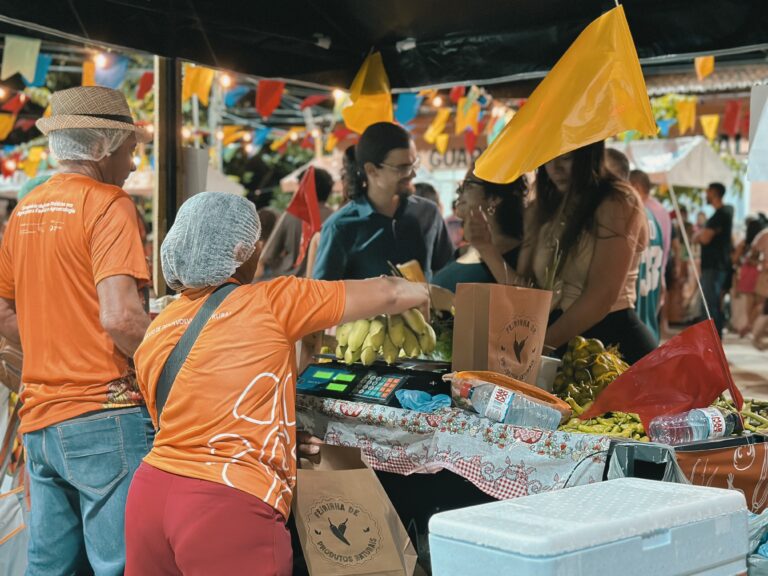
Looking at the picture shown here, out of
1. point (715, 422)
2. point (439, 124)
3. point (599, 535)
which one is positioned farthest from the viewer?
point (439, 124)

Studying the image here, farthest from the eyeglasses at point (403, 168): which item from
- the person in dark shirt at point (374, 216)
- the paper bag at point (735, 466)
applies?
the paper bag at point (735, 466)

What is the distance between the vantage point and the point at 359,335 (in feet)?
11.4

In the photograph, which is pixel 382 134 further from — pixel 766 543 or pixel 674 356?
pixel 766 543

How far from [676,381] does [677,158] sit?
431 inches

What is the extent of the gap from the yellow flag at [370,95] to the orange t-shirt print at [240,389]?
285cm

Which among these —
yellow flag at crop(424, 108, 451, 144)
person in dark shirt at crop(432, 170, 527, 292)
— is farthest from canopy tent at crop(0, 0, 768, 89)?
yellow flag at crop(424, 108, 451, 144)

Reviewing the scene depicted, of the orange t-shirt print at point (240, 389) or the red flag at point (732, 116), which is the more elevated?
the red flag at point (732, 116)

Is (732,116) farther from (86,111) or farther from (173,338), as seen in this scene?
(173,338)

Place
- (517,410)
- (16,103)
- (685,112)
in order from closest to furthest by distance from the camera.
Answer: (517,410) → (16,103) → (685,112)

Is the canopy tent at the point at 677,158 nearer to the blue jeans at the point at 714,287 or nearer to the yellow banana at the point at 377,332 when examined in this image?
the blue jeans at the point at 714,287

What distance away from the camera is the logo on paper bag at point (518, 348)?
3.36 m

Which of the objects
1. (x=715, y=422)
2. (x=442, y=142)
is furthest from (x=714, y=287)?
(x=715, y=422)

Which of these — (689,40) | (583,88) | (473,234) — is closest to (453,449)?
(583,88)

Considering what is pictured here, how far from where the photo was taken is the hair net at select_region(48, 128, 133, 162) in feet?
11.0
